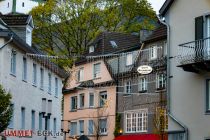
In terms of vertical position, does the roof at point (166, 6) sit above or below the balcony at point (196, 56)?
above

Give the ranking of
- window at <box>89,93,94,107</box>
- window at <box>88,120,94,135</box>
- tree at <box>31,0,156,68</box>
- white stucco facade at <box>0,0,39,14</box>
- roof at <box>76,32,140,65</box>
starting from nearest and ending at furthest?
1. window at <box>88,120,94,135</box>
2. roof at <box>76,32,140,65</box>
3. window at <box>89,93,94,107</box>
4. tree at <box>31,0,156,68</box>
5. white stucco facade at <box>0,0,39,14</box>

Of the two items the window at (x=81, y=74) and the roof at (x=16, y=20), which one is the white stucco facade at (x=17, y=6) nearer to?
the window at (x=81, y=74)

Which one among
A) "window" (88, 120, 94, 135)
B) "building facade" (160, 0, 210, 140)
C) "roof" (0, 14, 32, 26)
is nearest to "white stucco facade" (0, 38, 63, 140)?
"roof" (0, 14, 32, 26)

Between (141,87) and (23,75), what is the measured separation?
15772 mm

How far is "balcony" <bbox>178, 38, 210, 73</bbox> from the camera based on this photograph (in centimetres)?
3219

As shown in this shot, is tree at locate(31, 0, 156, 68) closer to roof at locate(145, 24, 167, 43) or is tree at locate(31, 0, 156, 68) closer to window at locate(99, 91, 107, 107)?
window at locate(99, 91, 107, 107)

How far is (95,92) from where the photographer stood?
64.4 m

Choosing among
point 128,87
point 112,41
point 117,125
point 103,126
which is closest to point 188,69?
point 128,87

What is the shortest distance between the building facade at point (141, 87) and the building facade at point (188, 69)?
12197 mm

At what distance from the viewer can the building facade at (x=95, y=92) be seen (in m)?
61.3

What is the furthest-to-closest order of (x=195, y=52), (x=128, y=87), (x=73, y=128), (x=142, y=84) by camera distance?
(x=73, y=128) < (x=128, y=87) < (x=142, y=84) < (x=195, y=52)

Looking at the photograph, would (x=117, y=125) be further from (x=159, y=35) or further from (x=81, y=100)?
(x=159, y=35)

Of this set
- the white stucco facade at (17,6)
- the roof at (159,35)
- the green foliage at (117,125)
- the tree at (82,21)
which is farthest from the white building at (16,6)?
the roof at (159,35)

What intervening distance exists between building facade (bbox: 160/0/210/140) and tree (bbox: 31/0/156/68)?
34411mm
